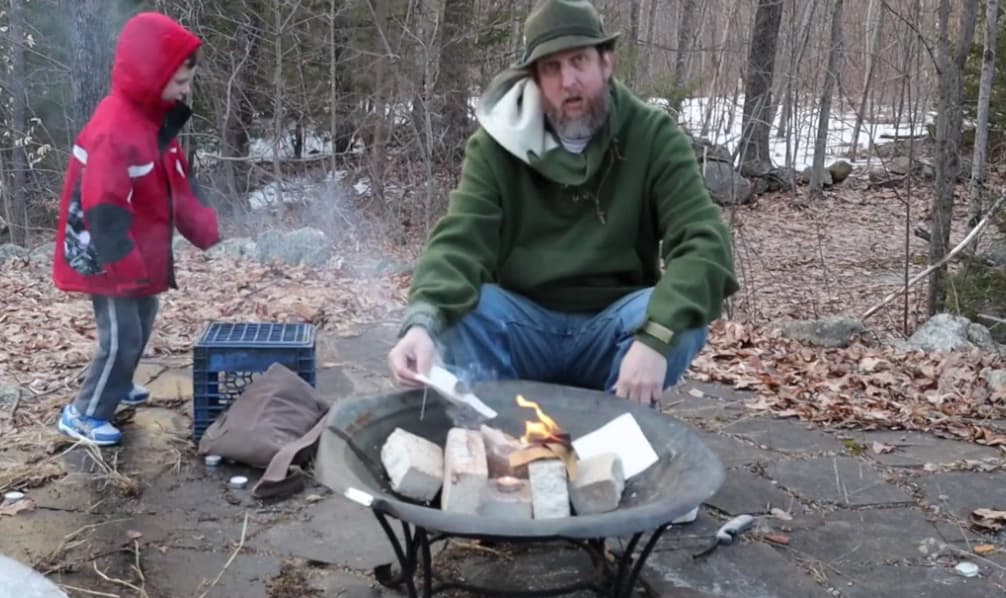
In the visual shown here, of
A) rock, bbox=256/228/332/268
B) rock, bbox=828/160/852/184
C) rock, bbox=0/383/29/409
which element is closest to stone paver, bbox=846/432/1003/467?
rock, bbox=0/383/29/409

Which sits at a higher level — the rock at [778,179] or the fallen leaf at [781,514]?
the rock at [778,179]

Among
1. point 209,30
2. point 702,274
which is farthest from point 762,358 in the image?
point 209,30

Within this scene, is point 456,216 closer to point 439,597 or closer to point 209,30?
point 439,597

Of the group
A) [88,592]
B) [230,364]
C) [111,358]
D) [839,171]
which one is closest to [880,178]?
[839,171]

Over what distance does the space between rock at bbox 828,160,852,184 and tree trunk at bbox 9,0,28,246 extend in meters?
12.0

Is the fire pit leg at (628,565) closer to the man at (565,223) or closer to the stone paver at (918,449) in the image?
the man at (565,223)

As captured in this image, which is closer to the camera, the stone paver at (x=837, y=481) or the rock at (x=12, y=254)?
Answer: the stone paver at (x=837, y=481)

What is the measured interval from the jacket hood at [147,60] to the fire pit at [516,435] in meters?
1.80

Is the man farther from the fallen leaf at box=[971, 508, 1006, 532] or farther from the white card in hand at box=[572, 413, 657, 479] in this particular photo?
the fallen leaf at box=[971, 508, 1006, 532]

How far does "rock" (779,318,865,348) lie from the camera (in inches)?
218

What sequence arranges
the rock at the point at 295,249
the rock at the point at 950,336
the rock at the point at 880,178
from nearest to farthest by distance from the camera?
the rock at the point at 950,336 → the rock at the point at 295,249 → the rock at the point at 880,178

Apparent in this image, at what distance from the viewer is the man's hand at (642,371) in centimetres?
234

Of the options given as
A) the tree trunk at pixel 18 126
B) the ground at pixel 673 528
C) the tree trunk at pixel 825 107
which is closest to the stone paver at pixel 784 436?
the ground at pixel 673 528

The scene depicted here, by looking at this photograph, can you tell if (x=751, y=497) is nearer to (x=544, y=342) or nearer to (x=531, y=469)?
(x=544, y=342)
